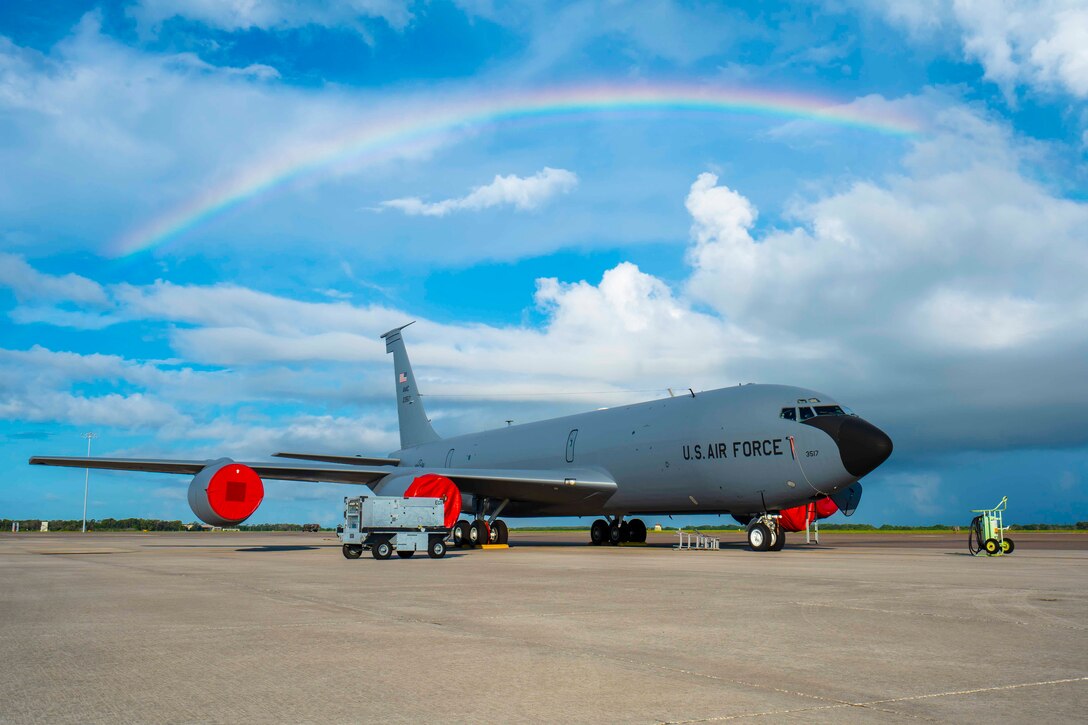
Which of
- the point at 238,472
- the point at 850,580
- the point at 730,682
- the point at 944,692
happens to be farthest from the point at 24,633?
the point at 238,472

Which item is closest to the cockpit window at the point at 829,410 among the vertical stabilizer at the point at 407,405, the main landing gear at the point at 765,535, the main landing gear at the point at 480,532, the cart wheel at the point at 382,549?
the main landing gear at the point at 765,535

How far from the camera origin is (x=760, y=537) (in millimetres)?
24984

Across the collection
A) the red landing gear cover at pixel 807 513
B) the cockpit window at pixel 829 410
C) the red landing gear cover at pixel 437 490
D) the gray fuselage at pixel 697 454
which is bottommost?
the red landing gear cover at pixel 807 513

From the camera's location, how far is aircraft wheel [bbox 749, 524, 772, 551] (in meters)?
24.8

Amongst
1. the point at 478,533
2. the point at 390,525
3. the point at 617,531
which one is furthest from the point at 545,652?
the point at 617,531

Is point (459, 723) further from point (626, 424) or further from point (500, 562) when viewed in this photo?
point (626, 424)

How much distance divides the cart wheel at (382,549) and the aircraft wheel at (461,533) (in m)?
7.74

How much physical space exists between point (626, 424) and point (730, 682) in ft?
80.1

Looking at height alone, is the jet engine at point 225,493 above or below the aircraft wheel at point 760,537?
above

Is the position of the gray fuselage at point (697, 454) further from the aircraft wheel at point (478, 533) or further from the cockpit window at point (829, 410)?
the aircraft wheel at point (478, 533)

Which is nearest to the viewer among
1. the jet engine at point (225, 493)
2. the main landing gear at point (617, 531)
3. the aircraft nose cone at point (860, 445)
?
the aircraft nose cone at point (860, 445)

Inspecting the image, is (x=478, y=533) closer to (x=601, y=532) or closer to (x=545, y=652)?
(x=601, y=532)

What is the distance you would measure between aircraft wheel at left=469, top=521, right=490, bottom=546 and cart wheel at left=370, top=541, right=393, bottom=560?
8.14 meters

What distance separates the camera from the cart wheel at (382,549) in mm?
22109
